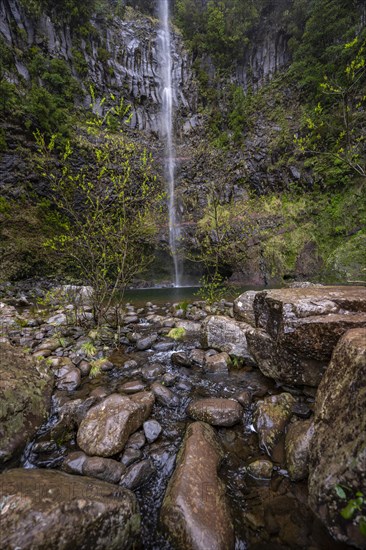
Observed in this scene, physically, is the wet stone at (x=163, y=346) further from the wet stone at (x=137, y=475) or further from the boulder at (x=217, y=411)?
the wet stone at (x=137, y=475)

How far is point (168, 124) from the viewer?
2252 centimetres

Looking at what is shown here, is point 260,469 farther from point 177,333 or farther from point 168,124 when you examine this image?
point 168,124

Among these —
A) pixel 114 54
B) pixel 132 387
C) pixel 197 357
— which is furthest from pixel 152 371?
pixel 114 54

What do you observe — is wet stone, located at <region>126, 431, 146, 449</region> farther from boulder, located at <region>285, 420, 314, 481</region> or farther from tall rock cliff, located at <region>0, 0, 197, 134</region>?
tall rock cliff, located at <region>0, 0, 197, 134</region>

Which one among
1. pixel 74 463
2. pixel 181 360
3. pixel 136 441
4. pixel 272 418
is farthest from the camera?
pixel 181 360

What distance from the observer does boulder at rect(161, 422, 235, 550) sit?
1.56m

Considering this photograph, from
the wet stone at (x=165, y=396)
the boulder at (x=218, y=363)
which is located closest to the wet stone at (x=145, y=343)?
the boulder at (x=218, y=363)

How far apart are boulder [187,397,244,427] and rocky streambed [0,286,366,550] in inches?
0.6

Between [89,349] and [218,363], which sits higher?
[89,349]

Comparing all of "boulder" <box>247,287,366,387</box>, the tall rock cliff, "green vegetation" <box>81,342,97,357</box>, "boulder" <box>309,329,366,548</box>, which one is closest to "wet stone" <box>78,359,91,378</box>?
"green vegetation" <box>81,342,97,357</box>

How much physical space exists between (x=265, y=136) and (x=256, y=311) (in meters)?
21.9

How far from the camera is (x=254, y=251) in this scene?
1598cm

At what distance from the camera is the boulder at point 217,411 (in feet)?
8.68

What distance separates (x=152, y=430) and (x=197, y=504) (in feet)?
3.06
